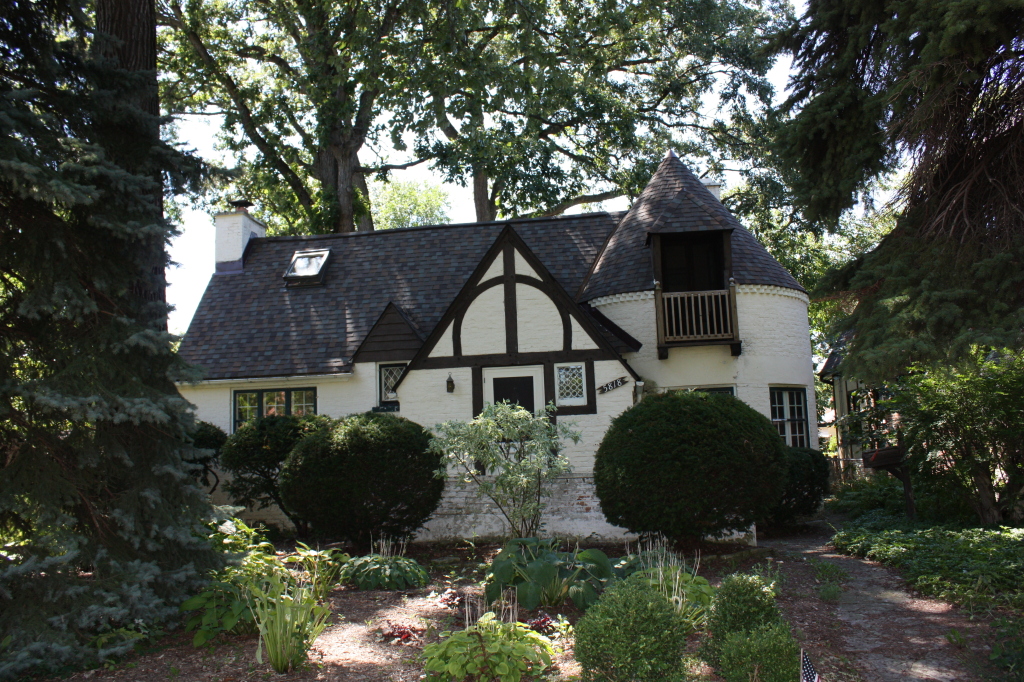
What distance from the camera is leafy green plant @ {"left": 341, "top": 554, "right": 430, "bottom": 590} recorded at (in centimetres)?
971

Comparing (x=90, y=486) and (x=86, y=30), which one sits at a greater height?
(x=86, y=30)

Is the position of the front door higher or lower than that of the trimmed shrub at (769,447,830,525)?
higher

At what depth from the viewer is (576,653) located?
19.6 feet

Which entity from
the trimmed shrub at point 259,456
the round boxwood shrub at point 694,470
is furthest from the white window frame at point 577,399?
the trimmed shrub at point 259,456

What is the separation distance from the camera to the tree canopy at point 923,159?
479 inches

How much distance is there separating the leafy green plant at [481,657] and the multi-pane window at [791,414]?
11.7 metres

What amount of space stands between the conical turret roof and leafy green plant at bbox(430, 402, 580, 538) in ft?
18.9

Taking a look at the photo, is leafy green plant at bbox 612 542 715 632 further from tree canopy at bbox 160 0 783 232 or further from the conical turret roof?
tree canopy at bbox 160 0 783 232

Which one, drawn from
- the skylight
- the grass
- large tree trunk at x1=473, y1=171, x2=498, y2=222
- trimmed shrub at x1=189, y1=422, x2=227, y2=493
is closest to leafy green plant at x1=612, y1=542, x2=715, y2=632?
the grass

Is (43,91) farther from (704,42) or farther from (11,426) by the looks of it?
(704,42)

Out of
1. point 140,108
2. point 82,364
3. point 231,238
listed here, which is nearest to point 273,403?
point 231,238

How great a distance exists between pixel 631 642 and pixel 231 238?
17.0m

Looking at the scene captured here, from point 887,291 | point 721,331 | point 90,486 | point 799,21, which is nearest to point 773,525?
point 721,331

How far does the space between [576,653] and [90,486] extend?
4.90 metres
